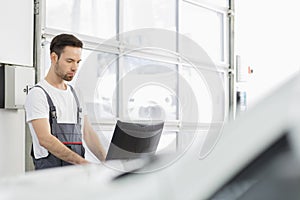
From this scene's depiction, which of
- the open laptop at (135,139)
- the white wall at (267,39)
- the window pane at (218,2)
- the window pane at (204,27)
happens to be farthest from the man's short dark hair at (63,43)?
the window pane at (218,2)

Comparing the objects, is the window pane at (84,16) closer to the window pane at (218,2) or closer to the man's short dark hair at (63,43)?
the man's short dark hair at (63,43)

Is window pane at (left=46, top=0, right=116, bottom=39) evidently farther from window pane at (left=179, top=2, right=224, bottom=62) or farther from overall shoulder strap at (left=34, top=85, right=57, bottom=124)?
window pane at (left=179, top=2, right=224, bottom=62)

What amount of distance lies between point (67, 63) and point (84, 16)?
45.4 inches

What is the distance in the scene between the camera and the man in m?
2.32

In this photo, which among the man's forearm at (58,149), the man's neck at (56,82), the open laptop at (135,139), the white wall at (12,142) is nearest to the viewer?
the open laptop at (135,139)

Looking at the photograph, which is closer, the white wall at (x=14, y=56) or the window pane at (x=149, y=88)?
the window pane at (x=149, y=88)

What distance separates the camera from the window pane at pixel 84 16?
3329 millimetres

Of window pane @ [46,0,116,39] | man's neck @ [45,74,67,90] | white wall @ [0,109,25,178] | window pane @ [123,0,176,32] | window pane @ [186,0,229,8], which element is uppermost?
Answer: window pane @ [186,0,229,8]

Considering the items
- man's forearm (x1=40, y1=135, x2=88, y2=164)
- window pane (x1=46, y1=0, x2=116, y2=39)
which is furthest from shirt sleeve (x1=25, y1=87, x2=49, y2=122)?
window pane (x1=46, y1=0, x2=116, y2=39)

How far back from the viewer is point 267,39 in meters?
4.73

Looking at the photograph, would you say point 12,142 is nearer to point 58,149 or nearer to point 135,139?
point 58,149

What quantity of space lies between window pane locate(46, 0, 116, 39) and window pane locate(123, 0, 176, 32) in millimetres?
196

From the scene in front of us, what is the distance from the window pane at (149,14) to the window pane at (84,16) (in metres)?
0.20

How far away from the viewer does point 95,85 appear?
3111 millimetres
